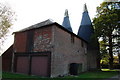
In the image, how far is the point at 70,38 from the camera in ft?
55.5

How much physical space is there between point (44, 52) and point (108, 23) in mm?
15215

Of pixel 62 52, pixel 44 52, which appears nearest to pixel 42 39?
pixel 44 52

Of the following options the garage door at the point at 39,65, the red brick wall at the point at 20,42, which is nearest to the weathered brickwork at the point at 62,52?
the garage door at the point at 39,65

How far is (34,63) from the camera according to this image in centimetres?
1406

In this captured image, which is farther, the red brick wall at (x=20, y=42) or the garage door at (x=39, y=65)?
the red brick wall at (x=20, y=42)

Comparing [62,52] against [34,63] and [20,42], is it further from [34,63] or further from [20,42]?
Result: [20,42]

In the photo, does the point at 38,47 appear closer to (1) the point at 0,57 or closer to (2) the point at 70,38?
(2) the point at 70,38

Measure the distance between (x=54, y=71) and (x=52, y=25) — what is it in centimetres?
519

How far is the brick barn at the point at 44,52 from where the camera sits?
12906 millimetres

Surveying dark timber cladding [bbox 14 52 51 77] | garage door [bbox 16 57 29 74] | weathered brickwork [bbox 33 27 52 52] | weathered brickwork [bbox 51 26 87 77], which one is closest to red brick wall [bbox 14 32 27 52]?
dark timber cladding [bbox 14 52 51 77]

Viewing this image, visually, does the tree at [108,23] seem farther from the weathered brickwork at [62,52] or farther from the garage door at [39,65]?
the garage door at [39,65]

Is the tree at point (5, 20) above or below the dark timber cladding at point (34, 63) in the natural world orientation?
above

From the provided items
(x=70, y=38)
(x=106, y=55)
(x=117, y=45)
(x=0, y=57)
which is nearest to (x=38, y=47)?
(x=70, y=38)

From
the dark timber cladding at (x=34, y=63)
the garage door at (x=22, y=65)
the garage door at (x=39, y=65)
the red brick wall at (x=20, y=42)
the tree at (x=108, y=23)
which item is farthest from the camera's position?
the tree at (x=108, y=23)
